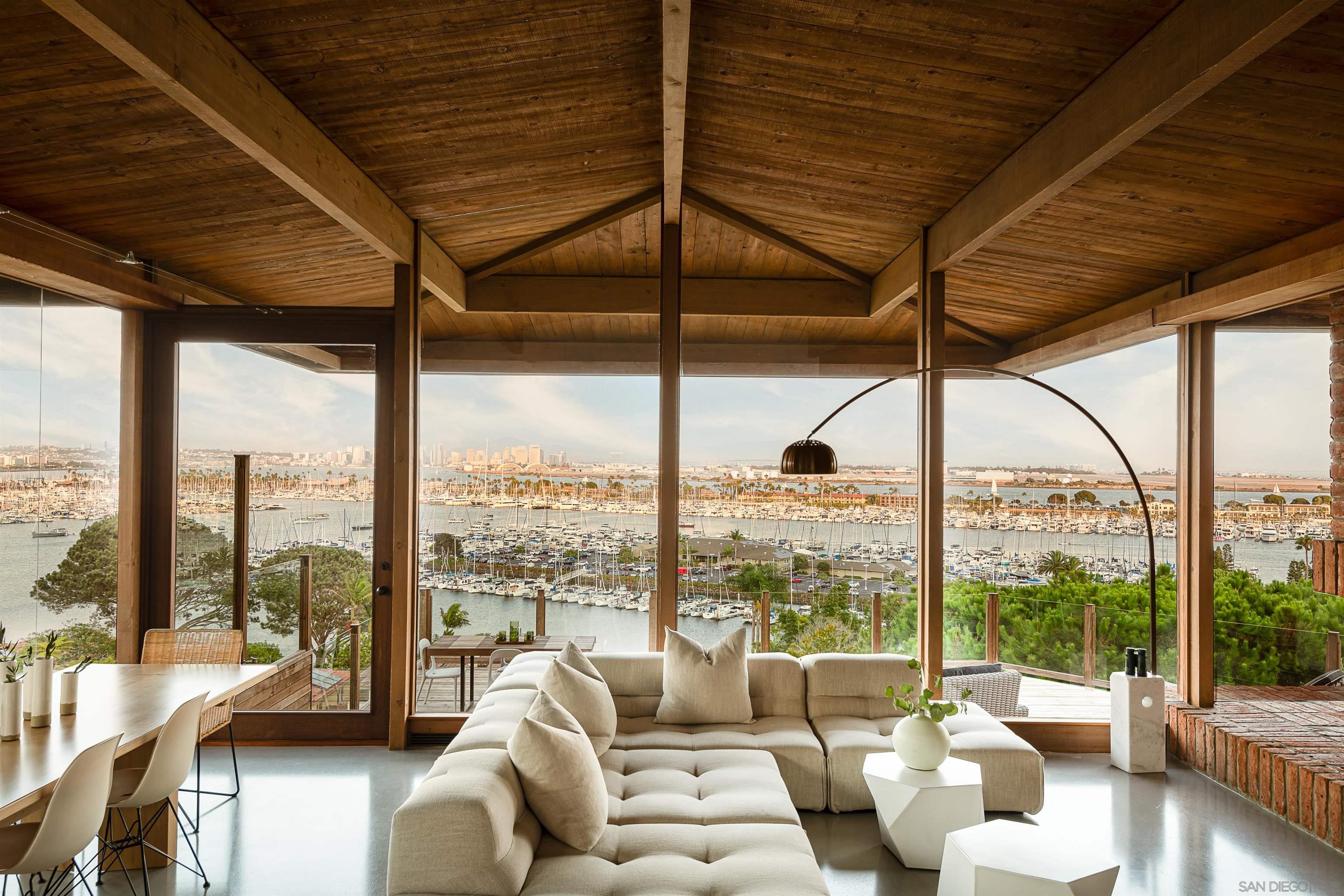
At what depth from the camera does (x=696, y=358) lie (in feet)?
17.3

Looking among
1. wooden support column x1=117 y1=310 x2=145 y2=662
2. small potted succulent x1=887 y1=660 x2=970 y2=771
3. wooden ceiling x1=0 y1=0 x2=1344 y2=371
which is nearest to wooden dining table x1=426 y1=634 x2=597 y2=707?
wooden support column x1=117 y1=310 x2=145 y2=662

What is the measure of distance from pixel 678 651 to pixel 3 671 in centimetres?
286

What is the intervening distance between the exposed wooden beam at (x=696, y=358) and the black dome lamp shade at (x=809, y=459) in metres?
1.04

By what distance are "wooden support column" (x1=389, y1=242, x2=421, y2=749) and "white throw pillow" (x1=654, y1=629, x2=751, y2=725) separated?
1.62 m

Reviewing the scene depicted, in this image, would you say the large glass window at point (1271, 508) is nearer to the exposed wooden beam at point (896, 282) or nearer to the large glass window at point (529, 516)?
the exposed wooden beam at point (896, 282)

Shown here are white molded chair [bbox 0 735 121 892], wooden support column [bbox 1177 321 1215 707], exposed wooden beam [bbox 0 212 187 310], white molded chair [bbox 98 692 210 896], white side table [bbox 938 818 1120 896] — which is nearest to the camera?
white molded chair [bbox 0 735 121 892]

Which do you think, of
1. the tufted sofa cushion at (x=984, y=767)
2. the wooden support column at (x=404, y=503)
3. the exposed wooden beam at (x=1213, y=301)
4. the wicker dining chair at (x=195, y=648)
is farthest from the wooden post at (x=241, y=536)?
the exposed wooden beam at (x=1213, y=301)

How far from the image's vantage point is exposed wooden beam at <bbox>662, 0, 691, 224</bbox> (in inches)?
117

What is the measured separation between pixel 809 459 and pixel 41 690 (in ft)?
10.9

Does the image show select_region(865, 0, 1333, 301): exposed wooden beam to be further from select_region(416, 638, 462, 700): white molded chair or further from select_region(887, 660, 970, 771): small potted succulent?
select_region(416, 638, 462, 700): white molded chair

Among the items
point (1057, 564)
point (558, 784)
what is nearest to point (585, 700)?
point (558, 784)

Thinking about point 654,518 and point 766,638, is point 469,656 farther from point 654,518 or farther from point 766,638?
point 766,638

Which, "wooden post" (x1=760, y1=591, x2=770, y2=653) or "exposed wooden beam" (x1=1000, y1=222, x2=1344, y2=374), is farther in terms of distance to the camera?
"wooden post" (x1=760, y1=591, x2=770, y2=653)

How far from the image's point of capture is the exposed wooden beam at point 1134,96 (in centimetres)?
231
